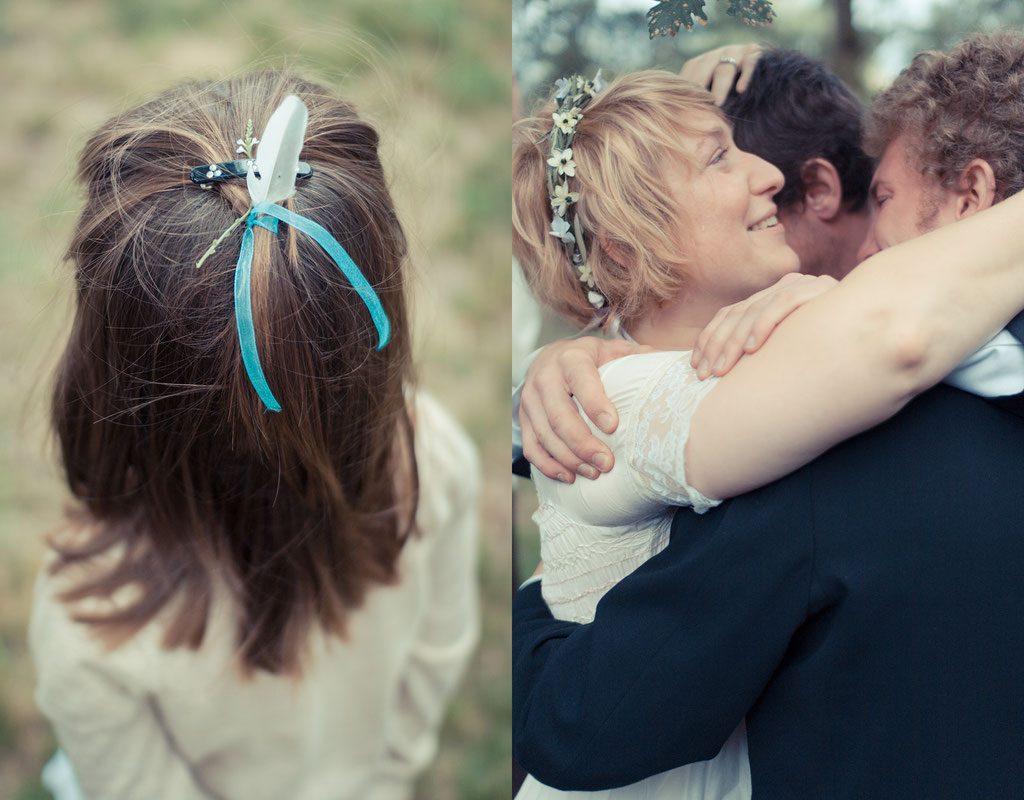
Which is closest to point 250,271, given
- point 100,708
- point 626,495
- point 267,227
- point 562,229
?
point 267,227

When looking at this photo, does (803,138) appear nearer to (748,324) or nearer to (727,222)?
(727,222)

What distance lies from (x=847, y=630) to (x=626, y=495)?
0.19 m

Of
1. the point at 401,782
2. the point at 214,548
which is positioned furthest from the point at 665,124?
the point at 401,782

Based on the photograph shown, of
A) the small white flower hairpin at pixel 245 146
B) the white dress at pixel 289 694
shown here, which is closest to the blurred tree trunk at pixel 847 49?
the small white flower hairpin at pixel 245 146

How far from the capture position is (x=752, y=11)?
78 centimetres

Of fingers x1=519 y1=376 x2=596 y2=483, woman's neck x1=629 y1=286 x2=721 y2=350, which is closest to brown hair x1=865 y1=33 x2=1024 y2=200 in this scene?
woman's neck x1=629 y1=286 x2=721 y2=350

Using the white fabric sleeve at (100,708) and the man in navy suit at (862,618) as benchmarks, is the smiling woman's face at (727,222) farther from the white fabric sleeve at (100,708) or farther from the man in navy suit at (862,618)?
the white fabric sleeve at (100,708)

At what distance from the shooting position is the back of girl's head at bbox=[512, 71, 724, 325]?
793 mm

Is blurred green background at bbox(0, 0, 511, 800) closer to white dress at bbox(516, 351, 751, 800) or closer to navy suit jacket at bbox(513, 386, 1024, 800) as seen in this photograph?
white dress at bbox(516, 351, 751, 800)

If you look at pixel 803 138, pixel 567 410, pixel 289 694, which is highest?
pixel 803 138

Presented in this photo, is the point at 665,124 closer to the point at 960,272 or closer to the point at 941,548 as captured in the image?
the point at 960,272

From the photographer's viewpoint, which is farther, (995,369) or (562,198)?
(562,198)

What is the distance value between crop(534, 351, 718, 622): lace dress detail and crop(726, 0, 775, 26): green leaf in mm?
317

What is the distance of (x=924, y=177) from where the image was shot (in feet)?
2.41
